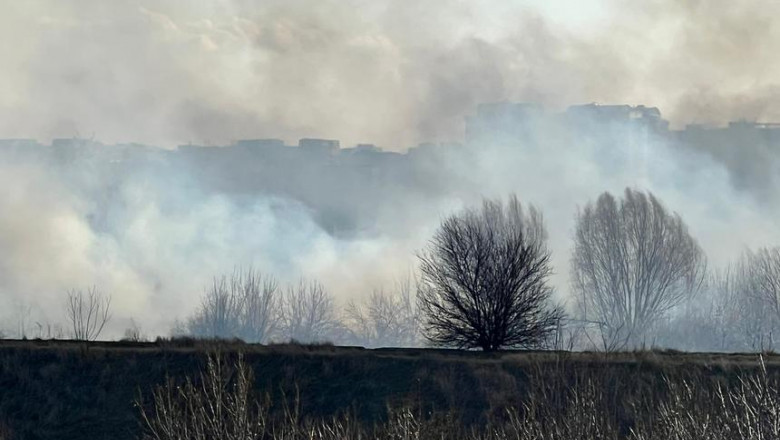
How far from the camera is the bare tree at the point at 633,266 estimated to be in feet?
228

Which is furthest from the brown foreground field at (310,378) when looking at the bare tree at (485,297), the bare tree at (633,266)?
the bare tree at (633,266)

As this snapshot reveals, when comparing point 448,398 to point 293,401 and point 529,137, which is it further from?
point 529,137

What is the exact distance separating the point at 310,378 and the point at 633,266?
38.9 meters

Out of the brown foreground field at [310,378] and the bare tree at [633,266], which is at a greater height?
the bare tree at [633,266]

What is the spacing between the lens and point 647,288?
228 ft

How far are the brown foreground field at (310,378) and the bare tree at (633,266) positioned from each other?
33.2 metres

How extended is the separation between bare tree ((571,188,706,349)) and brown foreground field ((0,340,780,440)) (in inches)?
1306

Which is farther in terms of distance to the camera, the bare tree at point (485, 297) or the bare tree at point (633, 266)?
the bare tree at point (633, 266)

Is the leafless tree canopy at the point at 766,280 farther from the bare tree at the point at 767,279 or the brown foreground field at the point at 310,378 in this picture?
→ the brown foreground field at the point at 310,378

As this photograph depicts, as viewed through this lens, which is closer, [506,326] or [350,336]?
[506,326]

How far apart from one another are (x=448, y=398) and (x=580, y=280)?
41.3 m

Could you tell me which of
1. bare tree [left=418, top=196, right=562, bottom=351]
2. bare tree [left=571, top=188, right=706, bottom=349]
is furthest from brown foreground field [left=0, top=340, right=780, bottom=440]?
bare tree [left=571, top=188, right=706, bottom=349]

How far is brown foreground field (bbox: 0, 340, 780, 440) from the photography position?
31.9m

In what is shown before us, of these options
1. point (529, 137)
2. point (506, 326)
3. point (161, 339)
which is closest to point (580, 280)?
point (529, 137)
